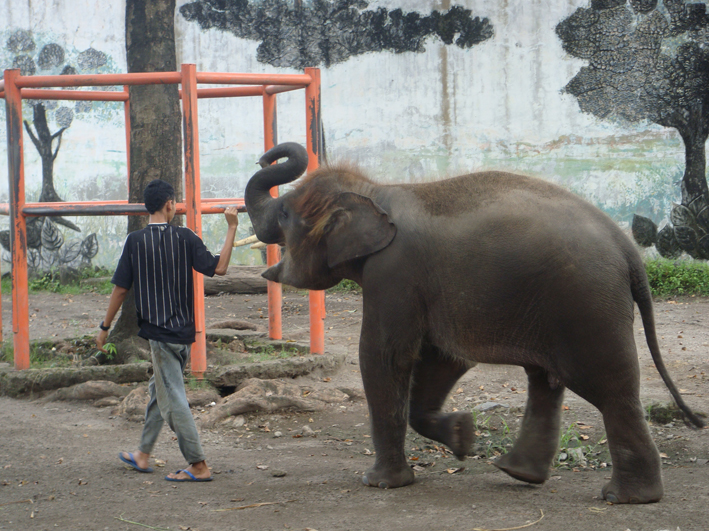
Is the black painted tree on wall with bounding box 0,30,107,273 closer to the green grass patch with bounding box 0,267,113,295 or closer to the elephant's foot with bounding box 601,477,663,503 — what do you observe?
the green grass patch with bounding box 0,267,113,295

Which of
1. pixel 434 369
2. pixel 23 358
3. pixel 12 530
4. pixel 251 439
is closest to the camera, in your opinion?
pixel 12 530

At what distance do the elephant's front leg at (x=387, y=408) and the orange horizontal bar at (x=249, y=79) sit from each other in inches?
103

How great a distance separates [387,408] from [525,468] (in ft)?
2.36

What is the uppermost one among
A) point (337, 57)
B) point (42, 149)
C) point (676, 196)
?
point (337, 57)

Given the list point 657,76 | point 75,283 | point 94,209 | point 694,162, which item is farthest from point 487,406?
point 75,283

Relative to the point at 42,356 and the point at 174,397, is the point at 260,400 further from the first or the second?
the point at 42,356

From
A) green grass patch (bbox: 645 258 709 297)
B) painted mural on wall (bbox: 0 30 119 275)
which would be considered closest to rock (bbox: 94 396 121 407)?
painted mural on wall (bbox: 0 30 119 275)

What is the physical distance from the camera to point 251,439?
4.85m

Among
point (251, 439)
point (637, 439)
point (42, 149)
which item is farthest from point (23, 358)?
point (42, 149)

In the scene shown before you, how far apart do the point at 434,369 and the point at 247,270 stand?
7145 millimetres

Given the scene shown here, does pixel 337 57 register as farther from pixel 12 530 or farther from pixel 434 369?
pixel 12 530

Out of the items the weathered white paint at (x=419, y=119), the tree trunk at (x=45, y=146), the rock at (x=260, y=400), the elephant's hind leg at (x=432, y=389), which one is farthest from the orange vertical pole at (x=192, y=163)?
the tree trunk at (x=45, y=146)

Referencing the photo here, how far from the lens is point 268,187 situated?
170 inches

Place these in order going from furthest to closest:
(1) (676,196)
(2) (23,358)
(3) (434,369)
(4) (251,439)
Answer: (1) (676,196)
(2) (23,358)
(4) (251,439)
(3) (434,369)
